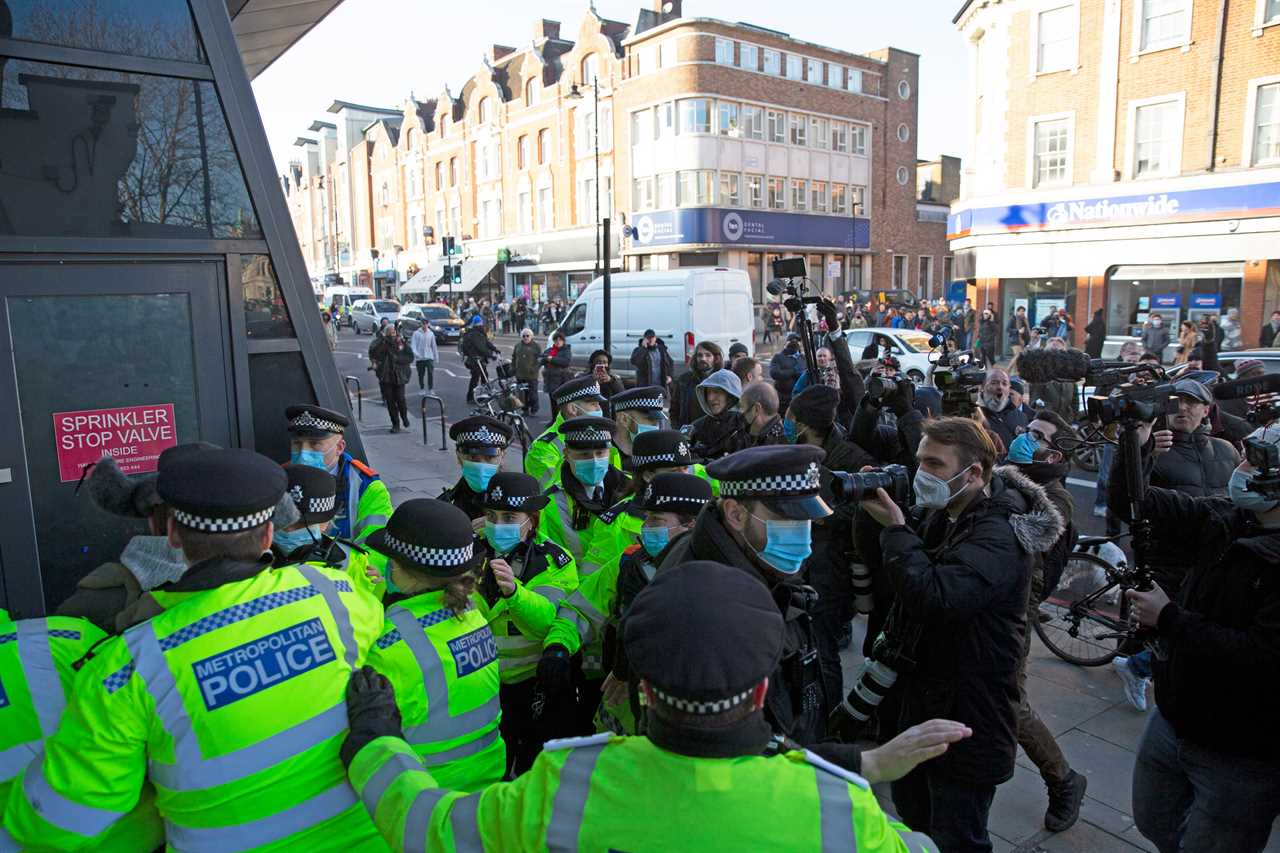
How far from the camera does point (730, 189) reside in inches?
1524

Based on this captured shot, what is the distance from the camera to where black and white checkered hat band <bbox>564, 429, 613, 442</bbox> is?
4547 mm

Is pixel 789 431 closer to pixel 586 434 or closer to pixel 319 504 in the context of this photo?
pixel 586 434

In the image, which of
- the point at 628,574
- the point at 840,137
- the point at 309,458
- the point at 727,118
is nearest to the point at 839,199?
the point at 840,137

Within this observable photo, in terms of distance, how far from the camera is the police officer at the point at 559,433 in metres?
5.35

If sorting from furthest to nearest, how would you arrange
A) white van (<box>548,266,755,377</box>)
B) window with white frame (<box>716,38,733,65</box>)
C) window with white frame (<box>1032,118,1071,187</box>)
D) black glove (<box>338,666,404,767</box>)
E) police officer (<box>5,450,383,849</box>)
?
window with white frame (<box>716,38,733,65</box>) → window with white frame (<box>1032,118,1071,187</box>) → white van (<box>548,266,755,377</box>) → black glove (<box>338,666,404,767</box>) → police officer (<box>5,450,383,849</box>)

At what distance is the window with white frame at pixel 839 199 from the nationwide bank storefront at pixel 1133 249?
16.2m

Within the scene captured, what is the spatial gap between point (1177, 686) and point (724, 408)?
4.28 metres

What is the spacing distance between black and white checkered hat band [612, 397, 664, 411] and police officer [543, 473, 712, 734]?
2.01 m

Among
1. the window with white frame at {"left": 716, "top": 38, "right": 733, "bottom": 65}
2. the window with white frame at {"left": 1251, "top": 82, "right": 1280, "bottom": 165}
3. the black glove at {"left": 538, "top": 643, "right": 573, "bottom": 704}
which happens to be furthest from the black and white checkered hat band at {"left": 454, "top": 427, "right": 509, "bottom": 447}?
the window with white frame at {"left": 716, "top": 38, "right": 733, "bottom": 65}

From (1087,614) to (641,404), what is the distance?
3.11 m

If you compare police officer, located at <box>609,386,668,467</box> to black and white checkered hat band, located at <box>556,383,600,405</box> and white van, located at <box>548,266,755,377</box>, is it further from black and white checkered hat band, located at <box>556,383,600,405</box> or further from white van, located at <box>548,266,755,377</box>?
white van, located at <box>548,266,755,377</box>

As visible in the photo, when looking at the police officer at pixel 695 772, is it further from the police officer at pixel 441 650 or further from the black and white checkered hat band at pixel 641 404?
the black and white checkered hat band at pixel 641 404

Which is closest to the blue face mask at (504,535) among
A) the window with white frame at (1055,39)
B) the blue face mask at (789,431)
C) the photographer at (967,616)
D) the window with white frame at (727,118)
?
the photographer at (967,616)

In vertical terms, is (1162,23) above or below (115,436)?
above
